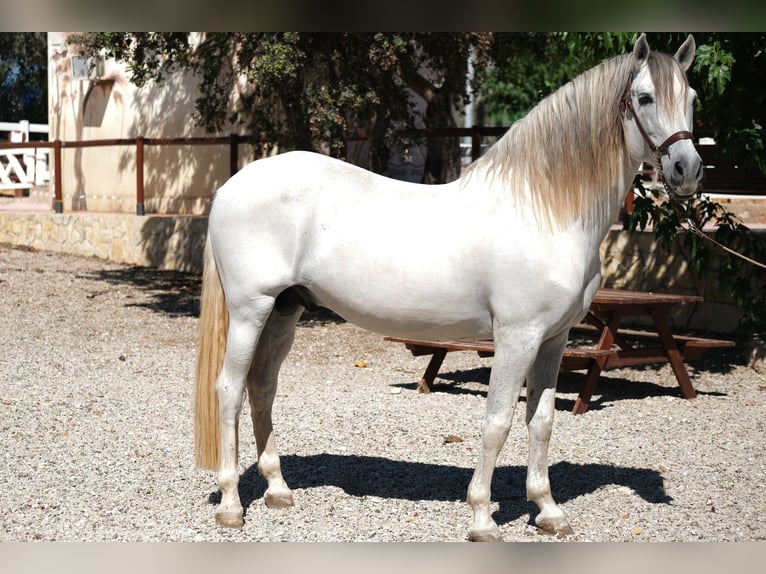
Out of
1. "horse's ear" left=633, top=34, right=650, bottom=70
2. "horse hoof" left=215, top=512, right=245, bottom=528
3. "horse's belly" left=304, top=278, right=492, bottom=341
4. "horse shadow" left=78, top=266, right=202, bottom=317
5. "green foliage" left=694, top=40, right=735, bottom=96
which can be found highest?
"green foliage" left=694, top=40, right=735, bottom=96

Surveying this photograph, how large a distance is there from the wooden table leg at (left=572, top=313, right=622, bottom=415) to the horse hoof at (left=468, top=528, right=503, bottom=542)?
9.23 ft

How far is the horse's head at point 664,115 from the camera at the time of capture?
3.68 meters

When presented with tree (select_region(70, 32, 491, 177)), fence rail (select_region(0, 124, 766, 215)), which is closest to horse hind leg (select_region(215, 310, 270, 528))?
tree (select_region(70, 32, 491, 177))

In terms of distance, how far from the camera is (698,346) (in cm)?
721

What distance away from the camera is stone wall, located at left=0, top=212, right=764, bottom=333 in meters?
9.53

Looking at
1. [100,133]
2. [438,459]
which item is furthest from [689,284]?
[100,133]

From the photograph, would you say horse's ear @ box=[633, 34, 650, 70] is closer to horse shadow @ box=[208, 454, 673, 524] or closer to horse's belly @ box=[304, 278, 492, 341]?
horse's belly @ box=[304, 278, 492, 341]

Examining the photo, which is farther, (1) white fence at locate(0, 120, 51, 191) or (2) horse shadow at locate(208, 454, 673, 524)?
(1) white fence at locate(0, 120, 51, 191)

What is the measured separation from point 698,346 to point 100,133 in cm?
1395

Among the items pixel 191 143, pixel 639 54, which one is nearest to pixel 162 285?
pixel 191 143

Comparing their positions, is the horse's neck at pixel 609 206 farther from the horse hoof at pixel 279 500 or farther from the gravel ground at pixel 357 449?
the horse hoof at pixel 279 500

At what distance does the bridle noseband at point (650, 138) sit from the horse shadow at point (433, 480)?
1862 mm

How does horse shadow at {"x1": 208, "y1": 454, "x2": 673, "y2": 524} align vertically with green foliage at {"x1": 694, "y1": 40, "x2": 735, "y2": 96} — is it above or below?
below

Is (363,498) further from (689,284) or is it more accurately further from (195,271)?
(195,271)
